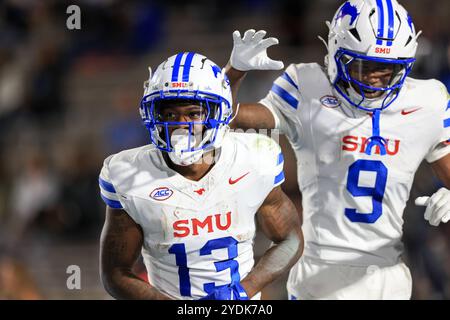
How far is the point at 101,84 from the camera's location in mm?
6969

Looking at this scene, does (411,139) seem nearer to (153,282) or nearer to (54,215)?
(153,282)

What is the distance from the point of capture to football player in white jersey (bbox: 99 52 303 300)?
136 inches

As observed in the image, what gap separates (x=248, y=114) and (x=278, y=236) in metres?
0.56

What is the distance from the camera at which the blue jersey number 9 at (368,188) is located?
3902 millimetres

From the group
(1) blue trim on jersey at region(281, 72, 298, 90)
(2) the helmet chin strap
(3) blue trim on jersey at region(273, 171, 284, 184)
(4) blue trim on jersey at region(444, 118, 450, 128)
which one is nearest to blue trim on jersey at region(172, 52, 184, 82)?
(2) the helmet chin strap

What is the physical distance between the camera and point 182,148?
340cm

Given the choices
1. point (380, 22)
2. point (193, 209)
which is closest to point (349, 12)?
point (380, 22)

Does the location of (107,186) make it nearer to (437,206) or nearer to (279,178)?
(279,178)

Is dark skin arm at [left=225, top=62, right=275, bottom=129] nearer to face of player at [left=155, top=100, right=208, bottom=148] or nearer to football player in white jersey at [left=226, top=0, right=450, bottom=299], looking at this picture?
football player in white jersey at [left=226, top=0, right=450, bottom=299]

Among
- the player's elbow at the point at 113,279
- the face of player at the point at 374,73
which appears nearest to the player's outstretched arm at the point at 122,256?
the player's elbow at the point at 113,279

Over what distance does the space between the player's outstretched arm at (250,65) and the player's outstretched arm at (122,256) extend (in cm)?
66

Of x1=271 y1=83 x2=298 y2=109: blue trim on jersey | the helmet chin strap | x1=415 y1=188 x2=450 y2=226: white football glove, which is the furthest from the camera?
x1=271 y1=83 x2=298 y2=109: blue trim on jersey

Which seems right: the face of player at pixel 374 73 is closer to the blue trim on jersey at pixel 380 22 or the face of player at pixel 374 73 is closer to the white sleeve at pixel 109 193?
the blue trim on jersey at pixel 380 22
